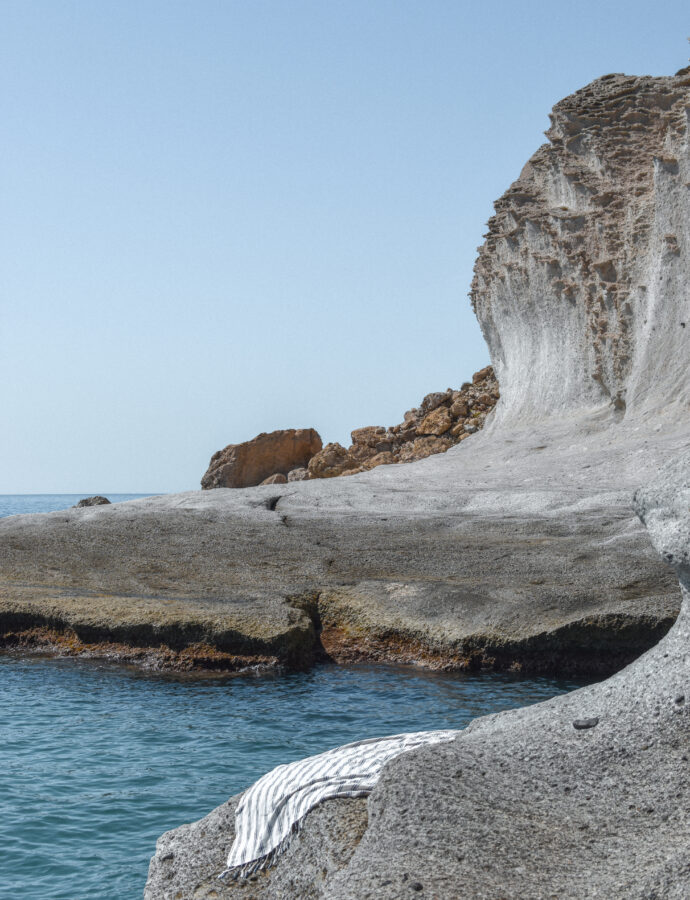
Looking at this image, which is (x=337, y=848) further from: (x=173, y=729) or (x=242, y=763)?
(x=173, y=729)

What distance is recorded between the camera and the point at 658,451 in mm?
18594

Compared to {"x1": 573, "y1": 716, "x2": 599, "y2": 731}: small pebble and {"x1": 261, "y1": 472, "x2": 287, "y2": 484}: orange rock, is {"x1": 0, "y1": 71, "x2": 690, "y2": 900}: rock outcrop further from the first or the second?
{"x1": 261, "y1": 472, "x2": 287, "y2": 484}: orange rock

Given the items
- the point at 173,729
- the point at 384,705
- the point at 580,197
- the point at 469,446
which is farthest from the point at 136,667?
the point at 580,197

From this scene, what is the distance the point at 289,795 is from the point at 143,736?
5.23 metres

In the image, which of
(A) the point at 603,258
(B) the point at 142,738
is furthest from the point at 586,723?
(A) the point at 603,258

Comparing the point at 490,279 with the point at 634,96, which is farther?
the point at 490,279

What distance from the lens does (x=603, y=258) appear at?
2264 centimetres

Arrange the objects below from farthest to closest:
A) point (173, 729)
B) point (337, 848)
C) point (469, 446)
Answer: point (469, 446), point (173, 729), point (337, 848)

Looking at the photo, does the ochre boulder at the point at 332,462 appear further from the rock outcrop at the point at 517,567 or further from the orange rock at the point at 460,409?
the orange rock at the point at 460,409

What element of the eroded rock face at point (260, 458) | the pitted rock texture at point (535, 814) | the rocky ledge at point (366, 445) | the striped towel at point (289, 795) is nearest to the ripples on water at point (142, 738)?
the striped towel at point (289, 795)

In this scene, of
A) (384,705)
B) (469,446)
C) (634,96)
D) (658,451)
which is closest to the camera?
(384,705)

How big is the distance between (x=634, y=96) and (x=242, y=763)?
20538 mm

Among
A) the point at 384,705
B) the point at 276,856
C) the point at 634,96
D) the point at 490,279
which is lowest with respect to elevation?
the point at 384,705

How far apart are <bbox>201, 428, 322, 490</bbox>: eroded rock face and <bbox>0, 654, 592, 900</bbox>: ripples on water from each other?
28837 millimetres
